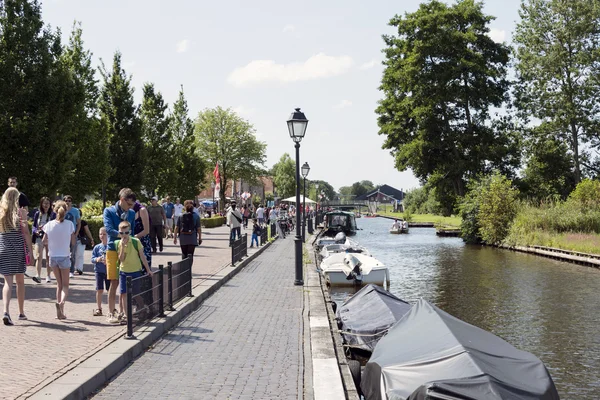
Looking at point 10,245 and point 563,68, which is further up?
point 563,68

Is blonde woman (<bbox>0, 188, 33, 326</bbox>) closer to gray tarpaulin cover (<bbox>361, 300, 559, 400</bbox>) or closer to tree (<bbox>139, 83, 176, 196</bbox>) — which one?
gray tarpaulin cover (<bbox>361, 300, 559, 400</bbox>)

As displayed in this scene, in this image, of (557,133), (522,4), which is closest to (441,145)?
(557,133)

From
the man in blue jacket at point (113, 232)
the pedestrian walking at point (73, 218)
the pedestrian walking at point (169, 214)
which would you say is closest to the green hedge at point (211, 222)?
the pedestrian walking at point (169, 214)

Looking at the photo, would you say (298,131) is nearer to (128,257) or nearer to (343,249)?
(128,257)

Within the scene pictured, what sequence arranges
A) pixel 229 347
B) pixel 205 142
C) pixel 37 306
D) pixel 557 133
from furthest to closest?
pixel 205 142, pixel 557 133, pixel 37 306, pixel 229 347

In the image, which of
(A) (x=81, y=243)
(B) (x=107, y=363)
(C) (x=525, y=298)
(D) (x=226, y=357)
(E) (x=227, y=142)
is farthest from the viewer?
(E) (x=227, y=142)

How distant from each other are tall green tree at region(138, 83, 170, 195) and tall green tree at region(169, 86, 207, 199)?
507 cm

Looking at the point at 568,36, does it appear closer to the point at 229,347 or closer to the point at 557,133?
the point at 557,133

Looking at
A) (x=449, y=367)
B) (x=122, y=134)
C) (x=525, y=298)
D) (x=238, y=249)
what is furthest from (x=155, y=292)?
(x=122, y=134)

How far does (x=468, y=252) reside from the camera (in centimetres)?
3934

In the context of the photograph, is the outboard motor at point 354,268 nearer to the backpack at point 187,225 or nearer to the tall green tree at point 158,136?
the backpack at point 187,225

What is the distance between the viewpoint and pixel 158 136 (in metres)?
41.4

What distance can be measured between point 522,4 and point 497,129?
35.5 feet

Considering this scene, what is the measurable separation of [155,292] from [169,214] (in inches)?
747
